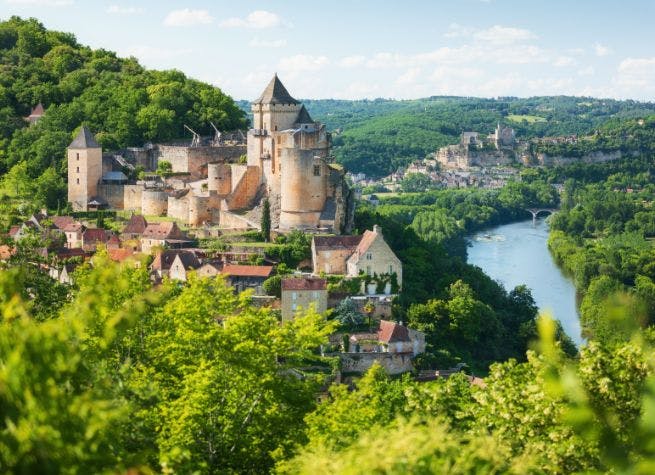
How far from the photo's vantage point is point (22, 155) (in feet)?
166

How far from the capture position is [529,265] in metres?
70.6

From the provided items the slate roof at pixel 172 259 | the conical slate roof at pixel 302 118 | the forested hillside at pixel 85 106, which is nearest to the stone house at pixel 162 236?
the slate roof at pixel 172 259

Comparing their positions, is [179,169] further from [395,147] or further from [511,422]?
[395,147]

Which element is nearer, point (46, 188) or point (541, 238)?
point (46, 188)

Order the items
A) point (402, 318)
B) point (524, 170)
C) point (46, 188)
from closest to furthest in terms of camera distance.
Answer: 1. point (402, 318)
2. point (46, 188)
3. point (524, 170)

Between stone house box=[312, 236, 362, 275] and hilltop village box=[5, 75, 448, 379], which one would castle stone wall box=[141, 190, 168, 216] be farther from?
stone house box=[312, 236, 362, 275]

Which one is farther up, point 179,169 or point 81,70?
point 81,70

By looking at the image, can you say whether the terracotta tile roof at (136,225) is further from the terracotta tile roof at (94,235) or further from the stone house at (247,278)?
the stone house at (247,278)

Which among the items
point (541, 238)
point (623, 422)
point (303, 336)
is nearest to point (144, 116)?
point (303, 336)

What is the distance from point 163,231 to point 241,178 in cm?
481

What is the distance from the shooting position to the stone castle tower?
3803 centimetres

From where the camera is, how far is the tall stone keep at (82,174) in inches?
1741

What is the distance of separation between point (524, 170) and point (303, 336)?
123 m

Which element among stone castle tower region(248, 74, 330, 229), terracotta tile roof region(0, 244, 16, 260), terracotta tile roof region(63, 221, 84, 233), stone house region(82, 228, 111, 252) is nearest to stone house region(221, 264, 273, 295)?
stone castle tower region(248, 74, 330, 229)
